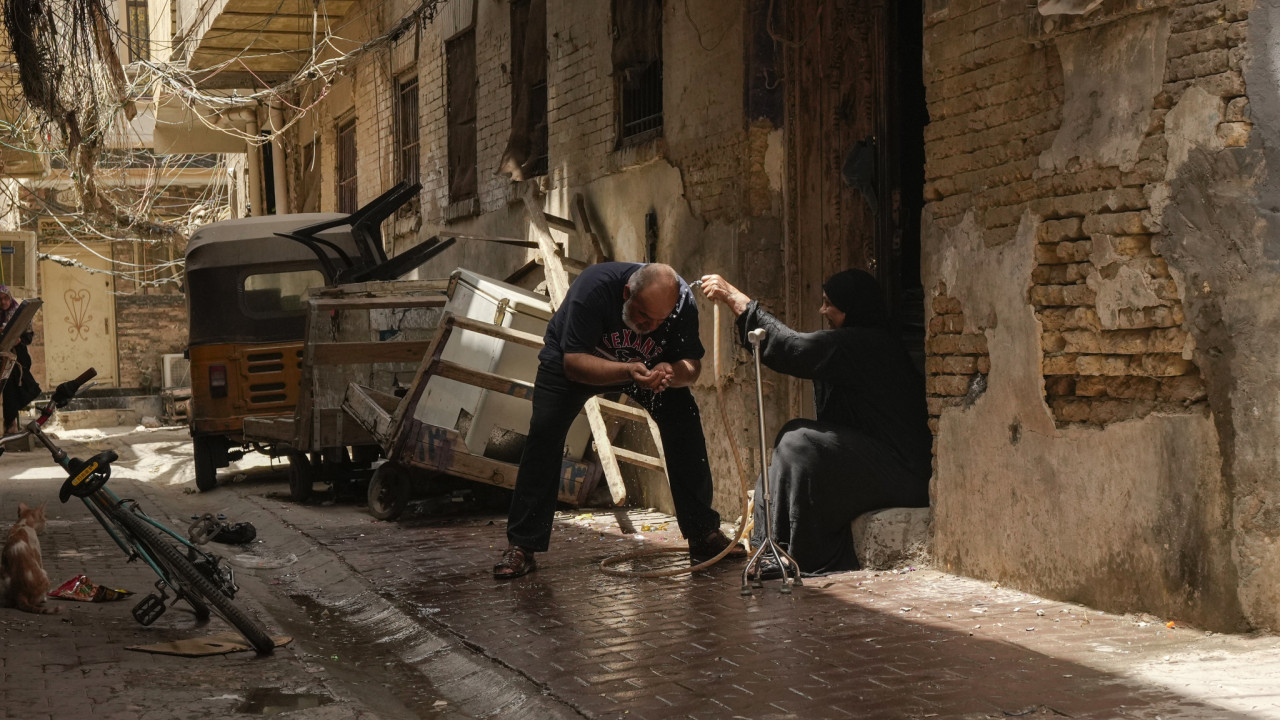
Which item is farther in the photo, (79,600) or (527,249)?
(527,249)

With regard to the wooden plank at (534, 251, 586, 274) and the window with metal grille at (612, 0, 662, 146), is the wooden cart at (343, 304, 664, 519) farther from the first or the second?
the window with metal grille at (612, 0, 662, 146)

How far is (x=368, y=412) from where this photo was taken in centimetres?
891

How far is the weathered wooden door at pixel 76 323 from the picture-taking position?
3181cm

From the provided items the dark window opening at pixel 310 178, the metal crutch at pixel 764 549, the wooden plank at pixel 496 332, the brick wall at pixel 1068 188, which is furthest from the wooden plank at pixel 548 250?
the dark window opening at pixel 310 178

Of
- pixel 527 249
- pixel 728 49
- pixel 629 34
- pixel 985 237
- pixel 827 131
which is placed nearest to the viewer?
pixel 985 237

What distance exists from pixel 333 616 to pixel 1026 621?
11.1ft

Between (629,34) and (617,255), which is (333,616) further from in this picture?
(629,34)

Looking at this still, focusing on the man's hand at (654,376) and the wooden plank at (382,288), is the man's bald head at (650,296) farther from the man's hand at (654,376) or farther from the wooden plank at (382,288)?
the wooden plank at (382,288)

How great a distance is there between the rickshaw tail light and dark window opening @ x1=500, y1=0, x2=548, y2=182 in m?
3.38

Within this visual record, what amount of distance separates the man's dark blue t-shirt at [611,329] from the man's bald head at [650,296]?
9 centimetres

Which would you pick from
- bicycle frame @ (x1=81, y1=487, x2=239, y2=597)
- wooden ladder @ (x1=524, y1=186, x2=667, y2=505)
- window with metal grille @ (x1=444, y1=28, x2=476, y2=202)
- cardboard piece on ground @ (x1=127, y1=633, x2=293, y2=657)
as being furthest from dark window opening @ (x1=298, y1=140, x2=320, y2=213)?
cardboard piece on ground @ (x1=127, y1=633, x2=293, y2=657)

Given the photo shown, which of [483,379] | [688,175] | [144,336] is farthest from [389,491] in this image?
[144,336]

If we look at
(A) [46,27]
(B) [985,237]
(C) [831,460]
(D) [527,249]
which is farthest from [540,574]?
(D) [527,249]

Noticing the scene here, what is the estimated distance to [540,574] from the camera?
6512 millimetres
